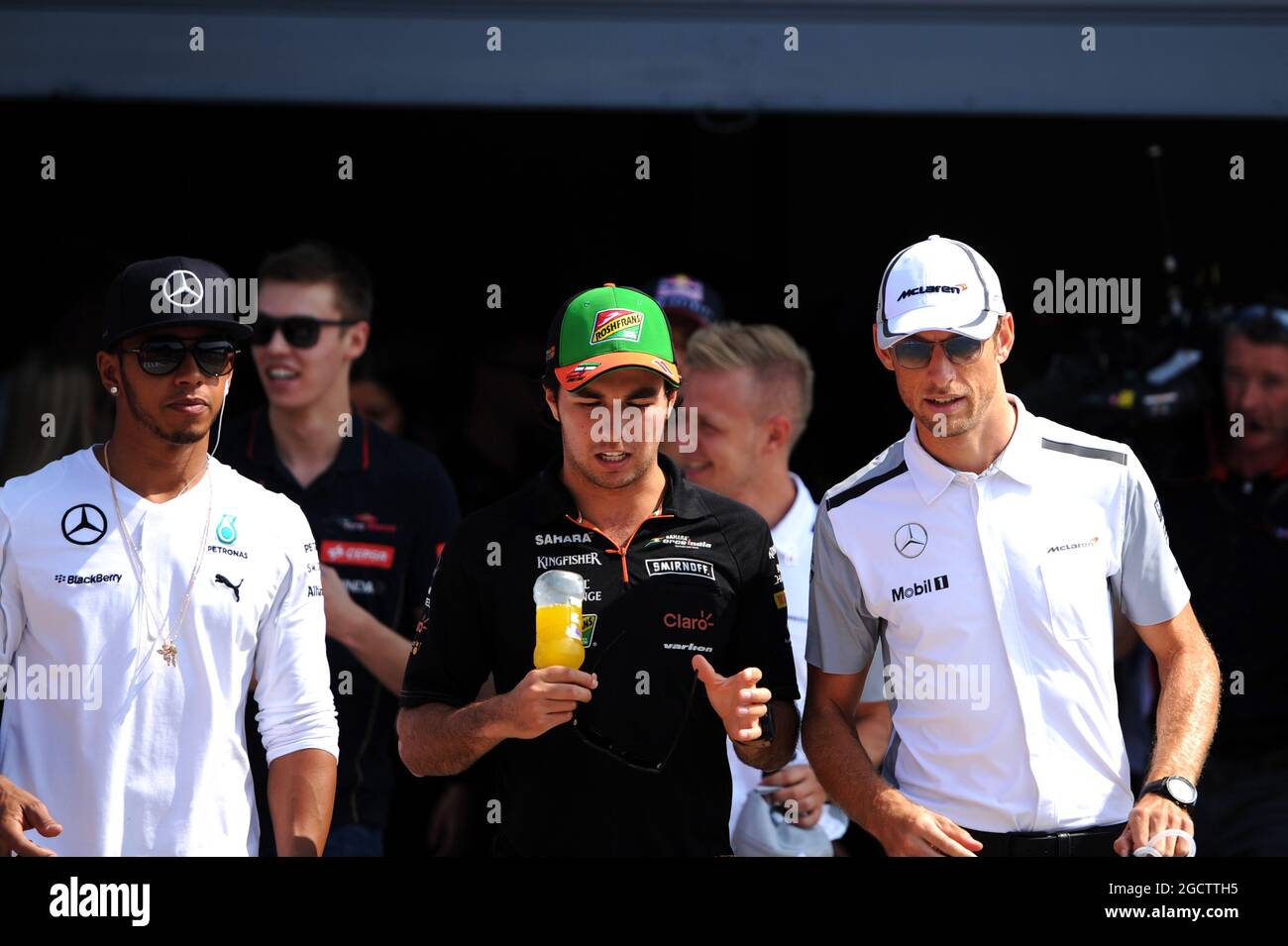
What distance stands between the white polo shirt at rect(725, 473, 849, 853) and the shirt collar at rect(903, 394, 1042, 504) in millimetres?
610

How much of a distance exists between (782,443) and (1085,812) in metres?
1.37

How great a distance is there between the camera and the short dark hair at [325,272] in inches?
163

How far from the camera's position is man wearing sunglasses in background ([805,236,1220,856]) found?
2850 millimetres

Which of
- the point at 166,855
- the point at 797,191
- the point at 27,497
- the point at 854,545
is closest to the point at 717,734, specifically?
the point at 854,545

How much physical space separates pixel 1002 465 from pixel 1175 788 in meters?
0.66

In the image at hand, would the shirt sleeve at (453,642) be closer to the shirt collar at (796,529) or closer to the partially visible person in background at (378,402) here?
the shirt collar at (796,529)

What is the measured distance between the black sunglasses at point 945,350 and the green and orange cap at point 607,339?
0.43 metres

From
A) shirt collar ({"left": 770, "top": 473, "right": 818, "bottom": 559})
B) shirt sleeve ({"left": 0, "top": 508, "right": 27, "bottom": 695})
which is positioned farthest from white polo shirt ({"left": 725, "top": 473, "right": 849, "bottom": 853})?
shirt sleeve ({"left": 0, "top": 508, "right": 27, "bottom": 695})

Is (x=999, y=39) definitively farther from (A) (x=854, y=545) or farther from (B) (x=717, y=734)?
(B) (x=717, y=734)

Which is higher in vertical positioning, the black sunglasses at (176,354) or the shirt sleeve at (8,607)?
the black sunglasses at (176,354)

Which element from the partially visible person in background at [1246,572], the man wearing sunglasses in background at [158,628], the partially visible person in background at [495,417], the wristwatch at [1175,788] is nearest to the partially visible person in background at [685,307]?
the partially visible person in background at [495,417]

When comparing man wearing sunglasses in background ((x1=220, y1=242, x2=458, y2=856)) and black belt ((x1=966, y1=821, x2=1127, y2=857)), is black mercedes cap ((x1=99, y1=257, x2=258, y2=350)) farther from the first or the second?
black belt ((x1=966, y1=821, x2=1127, y2=857))

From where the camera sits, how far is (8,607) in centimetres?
282
